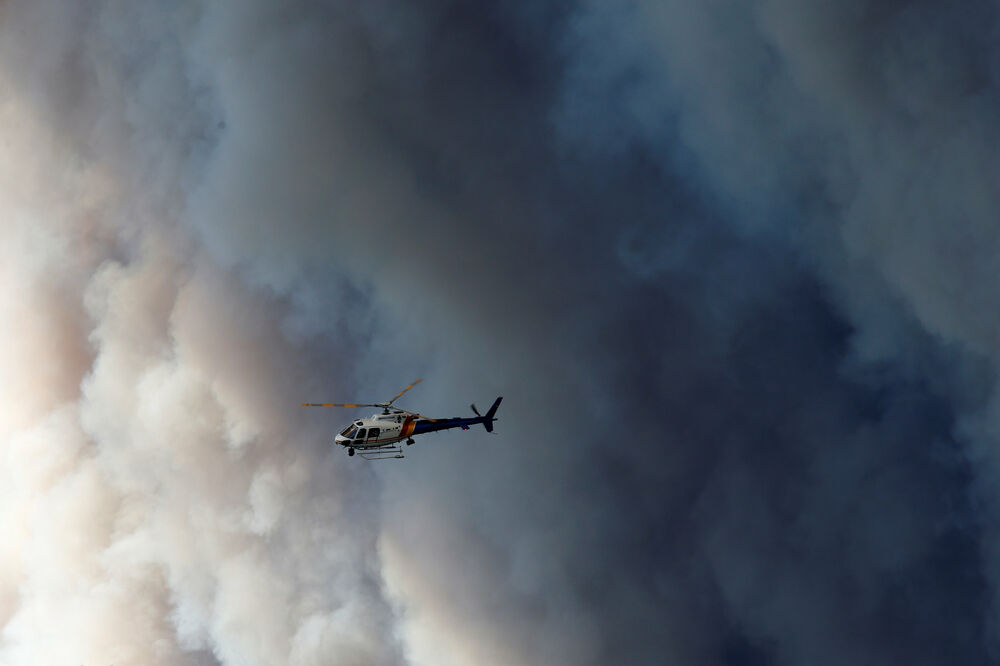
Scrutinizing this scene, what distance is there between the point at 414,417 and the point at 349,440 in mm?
13116

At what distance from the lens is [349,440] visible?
15550 cm

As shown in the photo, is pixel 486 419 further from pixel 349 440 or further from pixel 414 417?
pixel 349 440

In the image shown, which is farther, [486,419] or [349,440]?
[486,419]

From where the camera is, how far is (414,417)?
16112cm

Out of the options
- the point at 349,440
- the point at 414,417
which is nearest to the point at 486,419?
the point at 414,417

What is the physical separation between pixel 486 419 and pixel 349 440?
91.9 feet

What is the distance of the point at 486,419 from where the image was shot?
168375mm

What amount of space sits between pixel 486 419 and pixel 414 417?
604 inches
